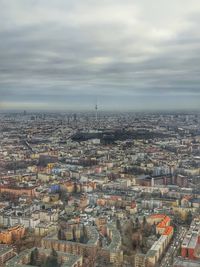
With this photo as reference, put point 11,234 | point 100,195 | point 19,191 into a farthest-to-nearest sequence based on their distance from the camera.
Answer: point 19,191, point 100,195, point 11,234

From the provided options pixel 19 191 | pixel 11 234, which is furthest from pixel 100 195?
pixel 11 234

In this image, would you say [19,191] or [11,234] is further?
[19,191]

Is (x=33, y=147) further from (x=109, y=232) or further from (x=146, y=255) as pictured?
(x=146, y=255)

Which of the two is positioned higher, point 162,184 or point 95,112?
point 95,112

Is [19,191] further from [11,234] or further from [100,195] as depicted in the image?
[11,234]

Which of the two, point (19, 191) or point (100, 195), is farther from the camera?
point (19, 191)

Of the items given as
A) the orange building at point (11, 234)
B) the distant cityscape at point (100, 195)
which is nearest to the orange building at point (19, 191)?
the distant cityscape at point (100, 195)

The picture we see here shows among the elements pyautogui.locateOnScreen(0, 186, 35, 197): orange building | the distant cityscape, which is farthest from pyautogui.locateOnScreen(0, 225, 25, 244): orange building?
pyautogui.locateOnScreen(0, 186, 35, 197): orange building

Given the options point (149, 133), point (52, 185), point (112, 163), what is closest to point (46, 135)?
point (149, 133)

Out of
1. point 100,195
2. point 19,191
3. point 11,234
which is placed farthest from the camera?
point 19,191
